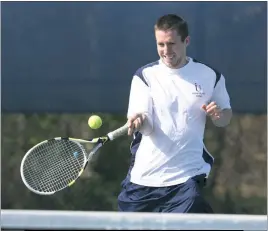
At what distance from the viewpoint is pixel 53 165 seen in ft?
9.14

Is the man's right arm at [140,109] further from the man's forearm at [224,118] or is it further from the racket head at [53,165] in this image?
the racket head at [53,165]

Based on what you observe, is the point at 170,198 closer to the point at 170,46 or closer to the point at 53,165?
the point at 170,46

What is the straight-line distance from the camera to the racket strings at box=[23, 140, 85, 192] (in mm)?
2703

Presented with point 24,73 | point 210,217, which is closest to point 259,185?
point 24,73

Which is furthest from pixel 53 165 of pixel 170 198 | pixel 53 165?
pixel 170 198

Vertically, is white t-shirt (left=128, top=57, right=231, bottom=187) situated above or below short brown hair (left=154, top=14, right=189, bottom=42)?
below

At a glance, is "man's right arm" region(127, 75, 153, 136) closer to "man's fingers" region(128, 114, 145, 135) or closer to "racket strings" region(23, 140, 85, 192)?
"man's fingers" region(128, 114, 145, 135)

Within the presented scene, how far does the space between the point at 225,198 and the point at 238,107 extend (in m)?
0.49

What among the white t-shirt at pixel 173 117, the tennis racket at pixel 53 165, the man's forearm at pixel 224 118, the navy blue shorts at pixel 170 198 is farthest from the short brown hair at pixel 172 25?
the tennis racket at pixel 53 165

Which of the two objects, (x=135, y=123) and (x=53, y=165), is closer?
(x=135, y=123)

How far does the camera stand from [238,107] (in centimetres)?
420

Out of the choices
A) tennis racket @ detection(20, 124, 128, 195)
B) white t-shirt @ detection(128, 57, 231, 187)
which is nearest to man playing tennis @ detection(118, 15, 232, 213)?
white t-shirt @ detection(128, 57, 231, 187)

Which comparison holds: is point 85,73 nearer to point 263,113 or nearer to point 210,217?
point 263,113

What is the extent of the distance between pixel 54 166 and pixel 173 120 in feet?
2.15
